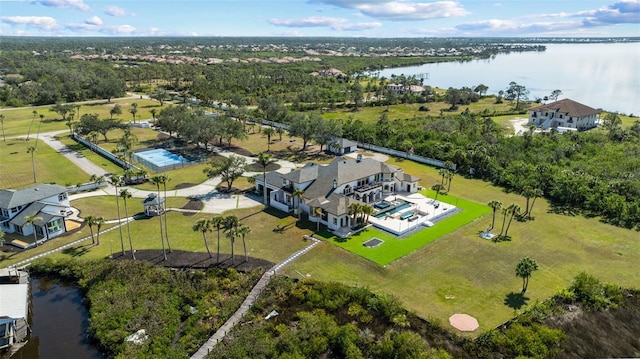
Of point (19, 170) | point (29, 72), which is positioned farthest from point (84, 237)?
point (29, 72)

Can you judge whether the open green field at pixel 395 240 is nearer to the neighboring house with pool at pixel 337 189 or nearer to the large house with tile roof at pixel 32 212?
the neighboring house with pool at pixel 337 189

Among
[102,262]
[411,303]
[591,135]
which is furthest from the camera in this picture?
[591,135]

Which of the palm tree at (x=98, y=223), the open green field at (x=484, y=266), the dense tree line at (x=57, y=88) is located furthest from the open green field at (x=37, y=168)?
the dense tree line at (x=57, y=88)

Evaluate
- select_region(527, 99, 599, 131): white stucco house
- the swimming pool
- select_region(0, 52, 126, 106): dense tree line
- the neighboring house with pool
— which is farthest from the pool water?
select_region(0, 52, 126, 106): dense tree line

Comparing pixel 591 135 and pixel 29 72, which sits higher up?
pixel 29 72

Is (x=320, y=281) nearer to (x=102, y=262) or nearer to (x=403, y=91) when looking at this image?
(x=102, y=262)

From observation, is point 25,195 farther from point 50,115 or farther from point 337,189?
point 50,115

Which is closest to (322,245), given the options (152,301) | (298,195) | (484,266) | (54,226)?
(298,195)
